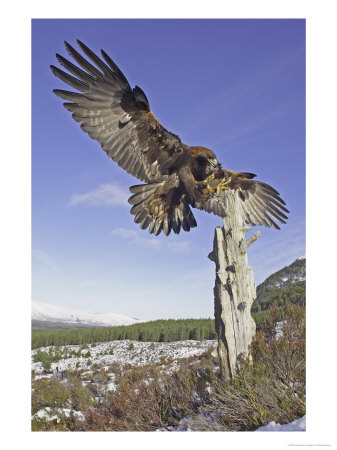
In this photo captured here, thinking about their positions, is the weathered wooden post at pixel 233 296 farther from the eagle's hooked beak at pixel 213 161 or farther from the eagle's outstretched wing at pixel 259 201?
the eagle's outstretched wing at pixel 259 201

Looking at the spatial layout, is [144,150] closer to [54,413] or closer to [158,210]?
[158,210]

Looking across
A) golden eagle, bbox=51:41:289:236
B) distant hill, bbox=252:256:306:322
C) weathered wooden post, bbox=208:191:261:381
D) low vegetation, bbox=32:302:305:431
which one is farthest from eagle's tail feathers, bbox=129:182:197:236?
distant hill, bbox=252:256:306:322

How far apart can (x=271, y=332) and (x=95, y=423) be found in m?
2.44

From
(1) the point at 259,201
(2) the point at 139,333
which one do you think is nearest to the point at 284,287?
(1) the point at 259,201

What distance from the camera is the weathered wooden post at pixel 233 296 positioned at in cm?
338

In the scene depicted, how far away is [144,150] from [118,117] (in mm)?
462

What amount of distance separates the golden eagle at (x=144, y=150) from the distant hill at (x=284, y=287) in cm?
248

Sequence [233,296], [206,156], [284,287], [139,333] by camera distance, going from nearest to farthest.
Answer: [233,296]
[206,156]
[284,287]
[139,333]

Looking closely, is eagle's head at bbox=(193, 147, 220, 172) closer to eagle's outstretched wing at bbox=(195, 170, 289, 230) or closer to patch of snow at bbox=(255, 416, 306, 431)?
eagle's outstretched wing at bbox=(195, 170, 289, 230)

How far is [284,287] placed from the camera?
682cm

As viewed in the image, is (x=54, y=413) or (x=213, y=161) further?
(x=54, y=413)

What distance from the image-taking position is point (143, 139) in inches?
147
